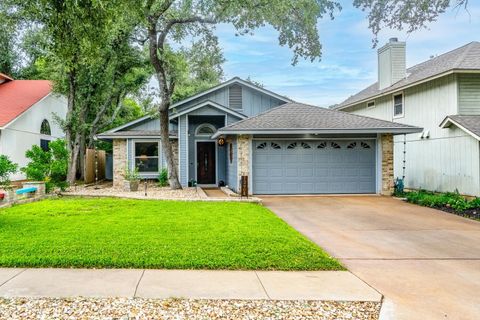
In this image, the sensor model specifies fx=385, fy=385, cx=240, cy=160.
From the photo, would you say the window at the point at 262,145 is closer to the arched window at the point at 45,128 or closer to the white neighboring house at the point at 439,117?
the white neighboring house at the point at 439,117

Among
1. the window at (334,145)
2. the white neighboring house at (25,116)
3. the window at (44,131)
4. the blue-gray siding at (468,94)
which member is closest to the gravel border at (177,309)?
the window at (334,145)

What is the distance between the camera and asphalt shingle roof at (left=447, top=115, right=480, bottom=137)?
12663 mm

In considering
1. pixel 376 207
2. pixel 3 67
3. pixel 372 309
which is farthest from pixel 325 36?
pixel 3 67

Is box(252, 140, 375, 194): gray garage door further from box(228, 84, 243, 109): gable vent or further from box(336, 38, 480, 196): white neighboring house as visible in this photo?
box(228, 84, 243, 109): gable vent

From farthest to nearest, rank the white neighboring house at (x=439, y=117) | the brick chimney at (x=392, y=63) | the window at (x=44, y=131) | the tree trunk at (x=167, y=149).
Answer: the window at (x=44, y=131)
the brick chimney at (x=392, y=63)
the tree trunk at (x=167, y=149)
the white neighboring house at (x=439, y=117)

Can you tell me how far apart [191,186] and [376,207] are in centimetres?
940

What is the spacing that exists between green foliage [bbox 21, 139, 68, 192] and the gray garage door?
7.71m

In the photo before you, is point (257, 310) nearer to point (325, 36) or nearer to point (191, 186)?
point (325, 36)

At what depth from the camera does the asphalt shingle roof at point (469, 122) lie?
12.7 m

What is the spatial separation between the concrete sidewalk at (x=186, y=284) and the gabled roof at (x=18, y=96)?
53.1ft

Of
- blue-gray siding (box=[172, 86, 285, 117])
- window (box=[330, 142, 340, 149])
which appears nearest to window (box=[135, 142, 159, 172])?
blue-gray siding (box=[172, 86, 285, 117])

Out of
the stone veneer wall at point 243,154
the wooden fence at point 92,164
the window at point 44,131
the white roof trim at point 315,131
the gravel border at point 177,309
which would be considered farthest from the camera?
the window at point 44,131

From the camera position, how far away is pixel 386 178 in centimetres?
1512

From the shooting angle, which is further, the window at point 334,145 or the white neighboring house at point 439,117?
the window at point 334,145
